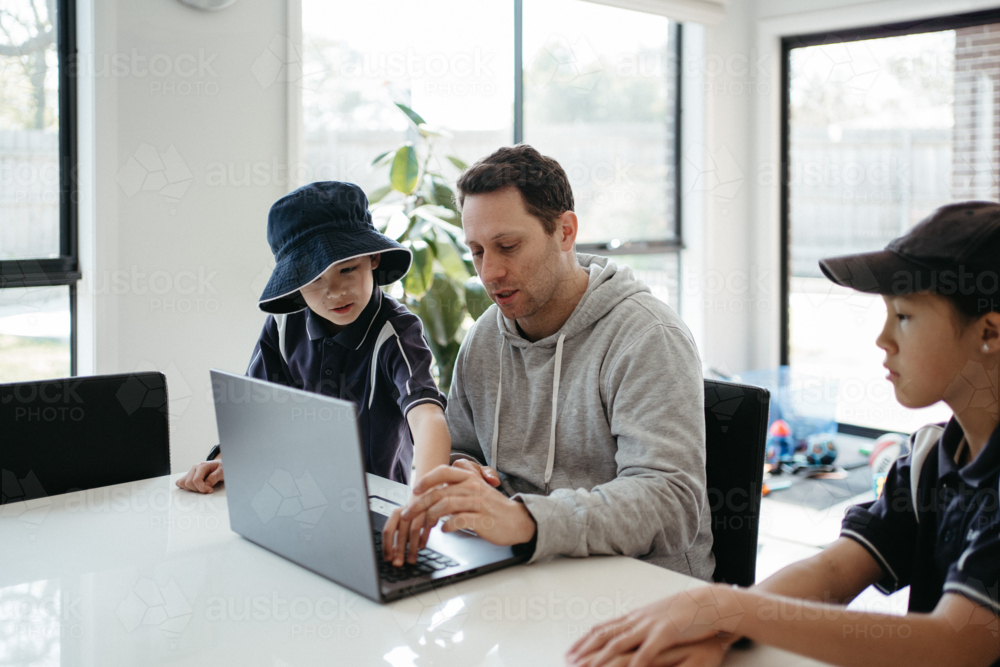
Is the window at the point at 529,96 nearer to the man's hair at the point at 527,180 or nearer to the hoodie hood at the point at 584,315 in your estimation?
the man's hair at the point at 527,180

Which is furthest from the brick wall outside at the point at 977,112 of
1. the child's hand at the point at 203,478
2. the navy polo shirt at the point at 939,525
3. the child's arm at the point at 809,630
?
the child's hand at the point at 203,478

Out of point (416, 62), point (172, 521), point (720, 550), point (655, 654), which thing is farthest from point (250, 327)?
point (655, 654)

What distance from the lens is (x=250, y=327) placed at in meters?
2.70

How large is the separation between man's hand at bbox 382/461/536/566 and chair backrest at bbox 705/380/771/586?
1.37ft

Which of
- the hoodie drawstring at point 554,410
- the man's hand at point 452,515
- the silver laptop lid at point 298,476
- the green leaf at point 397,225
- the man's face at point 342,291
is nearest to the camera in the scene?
the silver laptop lid at point 298,476

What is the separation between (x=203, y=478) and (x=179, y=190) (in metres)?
1.34

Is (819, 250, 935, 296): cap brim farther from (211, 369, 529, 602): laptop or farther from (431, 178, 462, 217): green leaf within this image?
(431, 178, 462, 217): green leaf

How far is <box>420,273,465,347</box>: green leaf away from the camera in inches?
108

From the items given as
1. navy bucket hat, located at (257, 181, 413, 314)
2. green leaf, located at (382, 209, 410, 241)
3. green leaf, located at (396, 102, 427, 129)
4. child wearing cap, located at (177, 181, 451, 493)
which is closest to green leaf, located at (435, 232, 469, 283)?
green leaf, located at (382, 209, 410, 241)

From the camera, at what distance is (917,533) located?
41.2 inches

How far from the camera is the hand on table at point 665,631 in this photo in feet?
2.61

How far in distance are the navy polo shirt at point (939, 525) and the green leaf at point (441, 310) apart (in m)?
1.78

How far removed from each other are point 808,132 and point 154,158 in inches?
122

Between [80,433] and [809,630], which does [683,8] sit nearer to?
[80,433]
